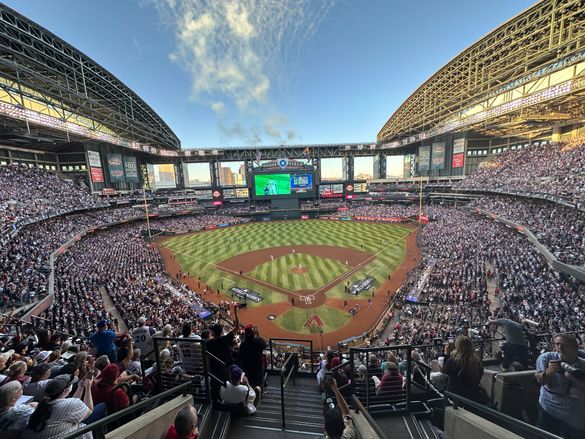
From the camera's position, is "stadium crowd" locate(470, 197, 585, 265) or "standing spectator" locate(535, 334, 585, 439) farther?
"stadium crowd" locate(470, 197, 585, 265)

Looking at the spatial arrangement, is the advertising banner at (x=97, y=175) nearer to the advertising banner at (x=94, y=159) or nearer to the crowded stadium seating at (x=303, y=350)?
the advertising banner at (x=94, y=159)

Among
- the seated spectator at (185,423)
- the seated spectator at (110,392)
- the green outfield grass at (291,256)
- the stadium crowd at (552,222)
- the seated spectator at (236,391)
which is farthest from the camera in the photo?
the green outfield grass at (291,256)

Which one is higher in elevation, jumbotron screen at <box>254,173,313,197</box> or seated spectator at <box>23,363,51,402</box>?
jumbotron screen at <box>254,173,313,197</box>

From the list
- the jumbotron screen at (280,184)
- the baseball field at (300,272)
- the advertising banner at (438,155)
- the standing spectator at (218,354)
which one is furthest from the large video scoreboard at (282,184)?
the standing spectator at (218,354)

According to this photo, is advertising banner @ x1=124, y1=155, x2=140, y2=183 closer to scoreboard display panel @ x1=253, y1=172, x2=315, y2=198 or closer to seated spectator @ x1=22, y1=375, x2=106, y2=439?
scoreboard display panel @ x1=253, y1=172, x2=315, y2=198

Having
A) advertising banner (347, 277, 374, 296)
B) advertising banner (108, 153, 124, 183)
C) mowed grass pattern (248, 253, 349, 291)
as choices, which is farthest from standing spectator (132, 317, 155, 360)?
advertising banner (108, 153, 124, 183)
